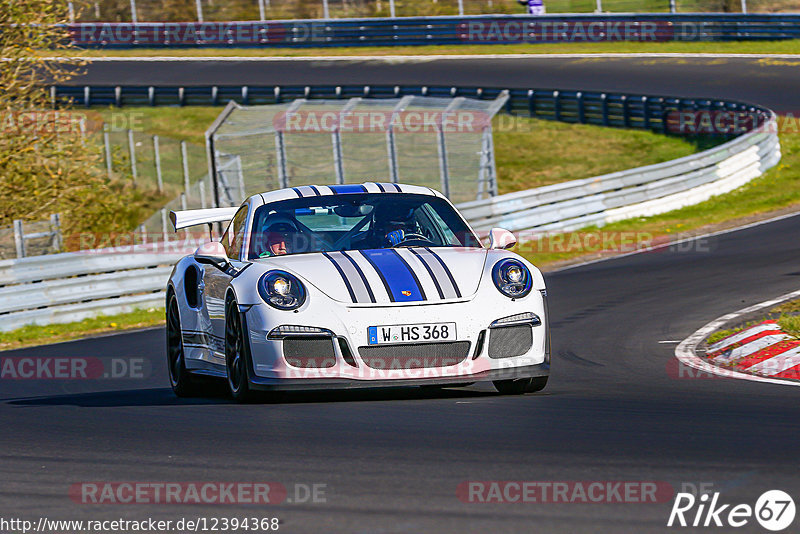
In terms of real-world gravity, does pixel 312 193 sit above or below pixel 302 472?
above

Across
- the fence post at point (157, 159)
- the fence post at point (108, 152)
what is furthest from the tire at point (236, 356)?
the fence post at point (108, 152)

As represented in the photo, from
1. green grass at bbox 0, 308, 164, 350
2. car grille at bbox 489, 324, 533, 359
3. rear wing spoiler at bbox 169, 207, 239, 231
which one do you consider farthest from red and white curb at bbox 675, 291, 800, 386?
green grass at bbox 0, 308, 164, 350

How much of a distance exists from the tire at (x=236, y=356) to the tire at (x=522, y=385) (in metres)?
1.51

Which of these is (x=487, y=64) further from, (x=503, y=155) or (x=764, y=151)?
(x=764, y=151)

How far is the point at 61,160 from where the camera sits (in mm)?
20844

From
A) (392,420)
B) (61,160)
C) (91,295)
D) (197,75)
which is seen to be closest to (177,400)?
(392,420)

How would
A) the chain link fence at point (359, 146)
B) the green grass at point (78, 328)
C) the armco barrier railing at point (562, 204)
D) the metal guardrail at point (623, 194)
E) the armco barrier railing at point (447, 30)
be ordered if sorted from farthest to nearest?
the armco barrier railing at point (447, 30) < the chain link fence at point (359, 146) < the metal guardrail at point (623, 194) < the armco barrier railing at point (562, 204) < the green grass at point (78, 328)

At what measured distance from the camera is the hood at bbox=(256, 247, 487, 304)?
7.36 m

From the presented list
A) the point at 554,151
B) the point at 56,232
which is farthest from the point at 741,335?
the point at 554,151

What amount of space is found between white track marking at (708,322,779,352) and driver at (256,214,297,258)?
3.62 metres

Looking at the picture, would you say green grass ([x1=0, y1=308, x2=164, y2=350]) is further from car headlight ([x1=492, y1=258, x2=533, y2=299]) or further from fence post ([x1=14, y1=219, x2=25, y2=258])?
car headlight ([x1=492, y1=258, x2=533, y2=299])

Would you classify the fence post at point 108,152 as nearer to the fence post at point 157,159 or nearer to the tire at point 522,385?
the fence post at point 157,159

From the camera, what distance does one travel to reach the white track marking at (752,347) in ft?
30.9

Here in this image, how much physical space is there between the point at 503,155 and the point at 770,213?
12587 mm
